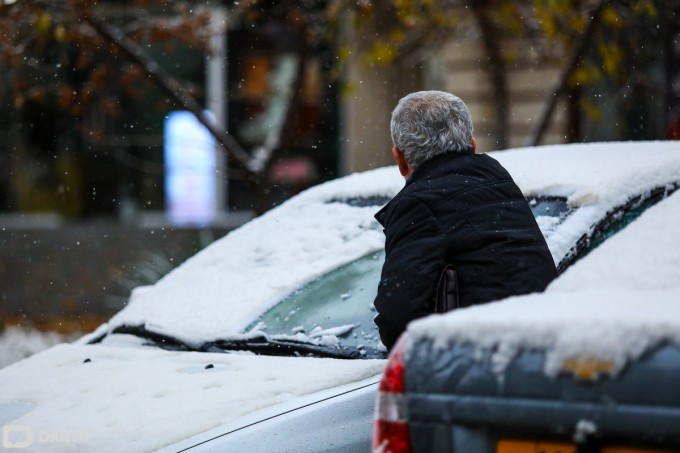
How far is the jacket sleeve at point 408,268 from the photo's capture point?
3.04 metres

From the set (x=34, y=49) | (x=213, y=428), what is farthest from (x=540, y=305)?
(x=34, y=49)

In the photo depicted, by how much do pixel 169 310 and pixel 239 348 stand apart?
494 mm

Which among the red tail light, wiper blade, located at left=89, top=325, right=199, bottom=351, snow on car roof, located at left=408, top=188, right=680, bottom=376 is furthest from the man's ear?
the red tail light

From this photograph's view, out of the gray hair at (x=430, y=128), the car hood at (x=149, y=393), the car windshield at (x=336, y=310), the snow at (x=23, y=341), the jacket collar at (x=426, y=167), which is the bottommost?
the snow at (x=23, y=341)

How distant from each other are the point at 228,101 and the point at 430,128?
1145 cm

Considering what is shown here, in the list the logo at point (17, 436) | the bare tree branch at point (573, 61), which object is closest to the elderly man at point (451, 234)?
the logo at point (17, 436)

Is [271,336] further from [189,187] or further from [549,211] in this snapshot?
[189,187]

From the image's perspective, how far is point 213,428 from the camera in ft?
9.17

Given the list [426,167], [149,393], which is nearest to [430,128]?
[426,167]

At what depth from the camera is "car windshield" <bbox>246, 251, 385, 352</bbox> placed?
3.43 meters

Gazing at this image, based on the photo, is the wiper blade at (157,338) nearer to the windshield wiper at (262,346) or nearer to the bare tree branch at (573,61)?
the windshield wiper at (262,346)

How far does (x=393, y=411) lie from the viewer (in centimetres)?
219

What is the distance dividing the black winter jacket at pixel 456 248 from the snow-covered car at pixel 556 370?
0.71m

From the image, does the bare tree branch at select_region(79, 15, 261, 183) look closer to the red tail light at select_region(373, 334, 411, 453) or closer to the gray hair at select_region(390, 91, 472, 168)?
the gray hair at select_region(390, 91, 472, 168)
